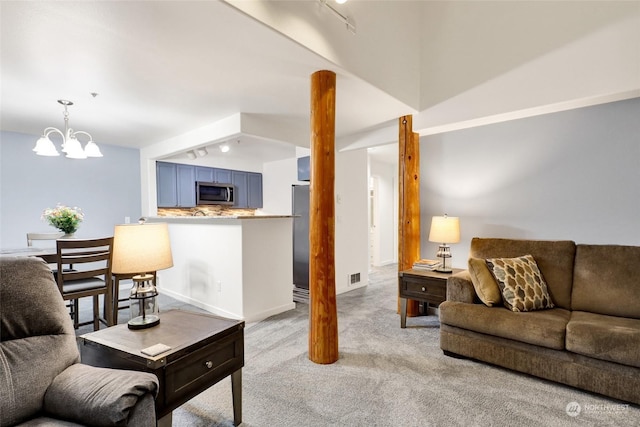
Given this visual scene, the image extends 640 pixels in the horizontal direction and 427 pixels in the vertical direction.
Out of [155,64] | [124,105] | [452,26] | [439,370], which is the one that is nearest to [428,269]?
[439,370]

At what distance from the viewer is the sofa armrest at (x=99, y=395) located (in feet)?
3.51

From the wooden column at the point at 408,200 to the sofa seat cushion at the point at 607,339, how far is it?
1632mm

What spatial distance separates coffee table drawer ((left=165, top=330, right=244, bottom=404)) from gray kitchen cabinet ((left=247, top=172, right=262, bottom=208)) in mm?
4945

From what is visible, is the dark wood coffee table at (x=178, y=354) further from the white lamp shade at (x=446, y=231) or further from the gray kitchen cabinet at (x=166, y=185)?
the gray kitchen cabinet at (x=166, y=185)

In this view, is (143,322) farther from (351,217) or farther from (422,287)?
(351,217)

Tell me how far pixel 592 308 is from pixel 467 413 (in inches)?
54.3

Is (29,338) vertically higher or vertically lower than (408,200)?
lower

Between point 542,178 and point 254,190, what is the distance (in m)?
4.98

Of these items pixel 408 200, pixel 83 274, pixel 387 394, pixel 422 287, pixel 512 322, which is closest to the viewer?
pixel 387 394

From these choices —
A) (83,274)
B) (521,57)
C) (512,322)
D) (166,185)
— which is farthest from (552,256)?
(166,185)

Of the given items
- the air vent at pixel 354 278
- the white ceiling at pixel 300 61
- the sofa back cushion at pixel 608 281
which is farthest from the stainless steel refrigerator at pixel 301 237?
the sofa back cushion at pixel 608 281

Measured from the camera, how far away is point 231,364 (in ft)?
5.41

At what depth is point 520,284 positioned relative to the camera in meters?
2.41

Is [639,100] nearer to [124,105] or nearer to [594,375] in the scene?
[594,375]
